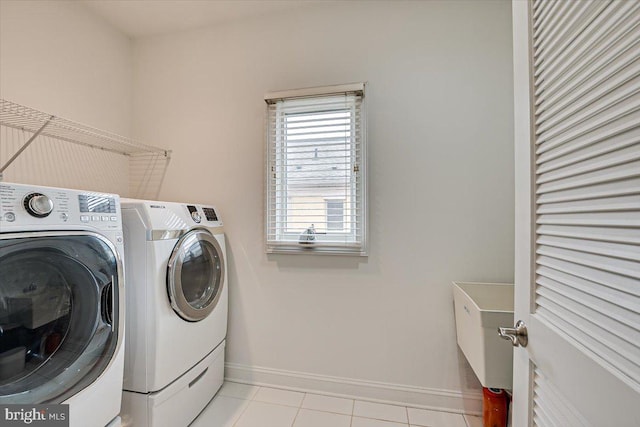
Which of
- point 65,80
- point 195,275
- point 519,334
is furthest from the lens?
point 65,80

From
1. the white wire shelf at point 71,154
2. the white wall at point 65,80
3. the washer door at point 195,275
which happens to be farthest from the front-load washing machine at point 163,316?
the white wall at point 65,80

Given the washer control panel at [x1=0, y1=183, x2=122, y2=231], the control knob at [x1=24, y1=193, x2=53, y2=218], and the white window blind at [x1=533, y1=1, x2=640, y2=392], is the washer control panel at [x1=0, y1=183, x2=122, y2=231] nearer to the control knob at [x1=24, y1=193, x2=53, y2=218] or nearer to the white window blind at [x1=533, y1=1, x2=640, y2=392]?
the control knob at [x1=24, y1=193, x2=53, y2=218]

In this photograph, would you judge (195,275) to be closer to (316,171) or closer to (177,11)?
(316,171)

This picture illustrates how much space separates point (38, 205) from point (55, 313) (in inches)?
16.3

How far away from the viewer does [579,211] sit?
0.55 m

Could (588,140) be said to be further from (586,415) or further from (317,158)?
(317,158)

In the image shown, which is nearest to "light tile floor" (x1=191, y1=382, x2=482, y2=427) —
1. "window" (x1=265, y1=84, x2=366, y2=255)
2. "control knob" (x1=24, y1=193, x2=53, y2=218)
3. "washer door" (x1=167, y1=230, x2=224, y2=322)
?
"washer door" (x1=167, y1=230, x2=224, y2=322)

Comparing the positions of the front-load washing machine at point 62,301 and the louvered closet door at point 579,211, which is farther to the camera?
the front-load washing machine at point 62,301

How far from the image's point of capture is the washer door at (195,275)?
53.0 inches

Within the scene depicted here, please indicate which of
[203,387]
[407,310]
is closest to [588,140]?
[407,310]

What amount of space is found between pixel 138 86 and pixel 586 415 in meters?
2.91

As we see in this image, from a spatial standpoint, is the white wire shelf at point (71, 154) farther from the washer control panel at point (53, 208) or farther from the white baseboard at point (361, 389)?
the white baseboard at point (361, 389)

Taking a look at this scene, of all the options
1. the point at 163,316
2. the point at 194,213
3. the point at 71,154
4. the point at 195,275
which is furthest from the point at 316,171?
the point at 71,154

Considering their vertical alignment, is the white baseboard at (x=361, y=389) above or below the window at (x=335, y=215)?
below
